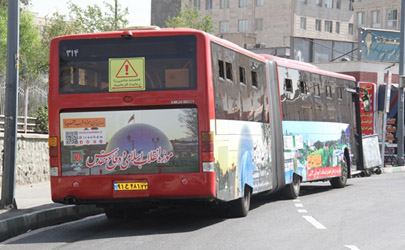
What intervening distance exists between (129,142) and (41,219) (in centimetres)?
239

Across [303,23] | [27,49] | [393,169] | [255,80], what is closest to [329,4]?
[303,23]

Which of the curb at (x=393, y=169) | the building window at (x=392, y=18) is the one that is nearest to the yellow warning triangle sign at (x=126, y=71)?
the curb at (x=393, y=169)

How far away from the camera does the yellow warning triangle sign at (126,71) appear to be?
13852 millimetres

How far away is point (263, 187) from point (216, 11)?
8624 cm

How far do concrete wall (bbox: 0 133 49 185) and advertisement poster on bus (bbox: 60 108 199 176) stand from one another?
29.9 ft

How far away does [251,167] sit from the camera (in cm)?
1633

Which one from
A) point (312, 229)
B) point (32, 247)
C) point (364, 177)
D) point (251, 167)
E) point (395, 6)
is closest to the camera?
point (32, 247)

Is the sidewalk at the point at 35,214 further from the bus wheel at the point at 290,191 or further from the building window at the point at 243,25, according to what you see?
the building window at the point at 243,25

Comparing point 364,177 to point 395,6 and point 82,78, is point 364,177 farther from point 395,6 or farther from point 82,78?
point 395,6

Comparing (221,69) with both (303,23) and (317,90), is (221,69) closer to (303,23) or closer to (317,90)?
(317,90)

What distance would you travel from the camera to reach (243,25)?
10031 cm

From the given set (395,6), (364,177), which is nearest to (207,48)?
(364,177)

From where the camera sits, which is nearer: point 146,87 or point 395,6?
point 146,87

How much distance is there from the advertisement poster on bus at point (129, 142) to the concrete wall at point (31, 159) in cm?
911
